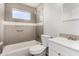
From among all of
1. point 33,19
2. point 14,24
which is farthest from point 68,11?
point 14,24

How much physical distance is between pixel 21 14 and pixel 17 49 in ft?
4.04

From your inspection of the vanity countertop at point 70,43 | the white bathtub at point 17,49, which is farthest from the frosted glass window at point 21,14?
the vanity countertop at point 70,43

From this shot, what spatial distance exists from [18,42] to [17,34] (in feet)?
0.96

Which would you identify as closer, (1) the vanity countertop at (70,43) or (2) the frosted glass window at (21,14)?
(1) the vanity countertop at (70,43)

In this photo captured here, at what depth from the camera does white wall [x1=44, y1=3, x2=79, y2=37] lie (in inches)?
63.6

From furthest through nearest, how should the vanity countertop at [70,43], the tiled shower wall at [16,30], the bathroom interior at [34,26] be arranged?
1. the tiled shower wall at [16,30]
2. the bathroom interior at [34,26]
3. the vanity countertop at [70,43]

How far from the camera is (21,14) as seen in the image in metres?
2.50

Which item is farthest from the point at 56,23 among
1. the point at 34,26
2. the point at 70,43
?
the point at 70,43

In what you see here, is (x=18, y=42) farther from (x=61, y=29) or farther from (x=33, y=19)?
(x=61, y=29)

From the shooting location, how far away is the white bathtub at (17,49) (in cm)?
176

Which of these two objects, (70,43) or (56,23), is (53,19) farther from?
(70,43)

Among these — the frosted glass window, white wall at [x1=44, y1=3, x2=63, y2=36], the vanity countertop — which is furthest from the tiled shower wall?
the vanity countertop

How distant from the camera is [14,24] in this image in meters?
2.38

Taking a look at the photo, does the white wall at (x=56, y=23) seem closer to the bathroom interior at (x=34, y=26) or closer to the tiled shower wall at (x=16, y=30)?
the bathroom interior at (x=34, y=26)
